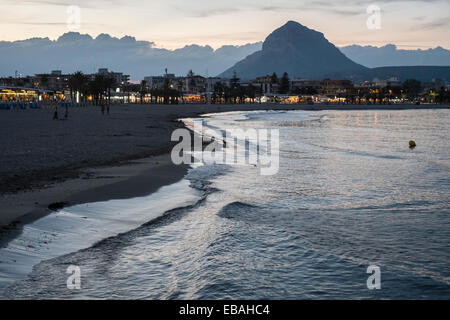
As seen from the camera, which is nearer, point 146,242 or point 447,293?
point 447,293

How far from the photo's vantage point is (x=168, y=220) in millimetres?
10867

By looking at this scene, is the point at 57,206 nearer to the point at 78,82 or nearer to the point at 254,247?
the point at 254,247

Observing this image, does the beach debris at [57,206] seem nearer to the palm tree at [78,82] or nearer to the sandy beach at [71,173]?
the sandy beach at [71,173]

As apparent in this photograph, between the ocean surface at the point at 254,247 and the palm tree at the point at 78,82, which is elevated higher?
the palm tree at the point at 78,82

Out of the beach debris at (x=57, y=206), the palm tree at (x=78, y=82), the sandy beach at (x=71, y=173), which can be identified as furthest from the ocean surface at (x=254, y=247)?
the palm tree at (x=78, y=82)

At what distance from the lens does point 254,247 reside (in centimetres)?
907

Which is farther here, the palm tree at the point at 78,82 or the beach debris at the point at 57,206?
the palm tree at the point at 78,82

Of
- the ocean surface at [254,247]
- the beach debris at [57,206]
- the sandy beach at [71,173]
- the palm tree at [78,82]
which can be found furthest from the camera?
the palm tree at [78,82]

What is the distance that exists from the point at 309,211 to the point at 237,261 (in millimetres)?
4377

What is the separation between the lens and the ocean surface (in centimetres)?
708

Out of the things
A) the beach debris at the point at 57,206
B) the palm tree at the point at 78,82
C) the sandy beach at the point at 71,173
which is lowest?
the beach debris at the point at 57,206

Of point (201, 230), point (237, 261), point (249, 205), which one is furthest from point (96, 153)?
point (237, 261)

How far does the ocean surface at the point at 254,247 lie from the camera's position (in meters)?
7.08
